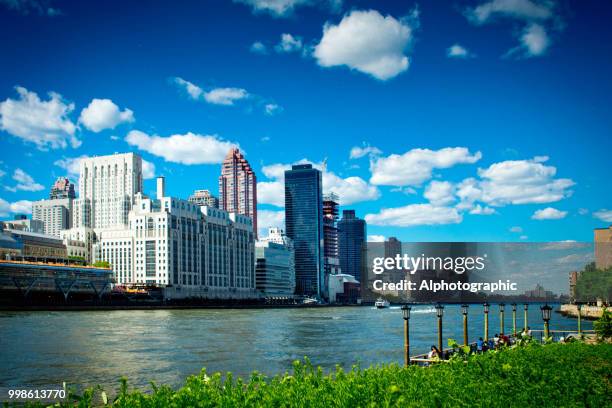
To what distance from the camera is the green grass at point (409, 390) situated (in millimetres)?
10367

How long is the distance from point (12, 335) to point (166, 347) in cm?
2190

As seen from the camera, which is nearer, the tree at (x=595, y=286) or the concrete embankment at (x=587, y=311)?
the concrete embankment at (x=587, y=311)

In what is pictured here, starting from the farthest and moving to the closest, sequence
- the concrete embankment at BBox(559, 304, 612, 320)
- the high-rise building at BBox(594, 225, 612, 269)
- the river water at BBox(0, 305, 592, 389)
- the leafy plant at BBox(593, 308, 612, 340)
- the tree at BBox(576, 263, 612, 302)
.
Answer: the high-rise building at BBox(594, 225, 612, 269) < the tree at BBox(576, 263, 612, 302) < the concrete embankment at BBox(559, 304, 612, 320) < the river water at BBox(0, 305, 592, 389) < the leafy plant at BBox(593, 308, 612, 340)

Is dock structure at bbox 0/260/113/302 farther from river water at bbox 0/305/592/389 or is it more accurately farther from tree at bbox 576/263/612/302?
tree at bbox 576/263/612/302

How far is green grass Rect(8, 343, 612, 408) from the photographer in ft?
34.0

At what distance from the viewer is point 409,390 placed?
11391 mm

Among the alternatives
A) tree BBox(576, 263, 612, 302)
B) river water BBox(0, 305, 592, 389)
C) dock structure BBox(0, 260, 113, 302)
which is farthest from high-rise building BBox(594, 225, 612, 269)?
dock structure BBox(0, 260, 113, 302)

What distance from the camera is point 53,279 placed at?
163375 mm

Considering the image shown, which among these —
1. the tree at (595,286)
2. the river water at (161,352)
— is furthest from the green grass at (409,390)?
the tree at (595,286)

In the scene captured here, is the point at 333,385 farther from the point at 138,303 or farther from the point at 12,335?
the point at 138,303

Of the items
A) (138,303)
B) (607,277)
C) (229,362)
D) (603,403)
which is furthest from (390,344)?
(138,303)

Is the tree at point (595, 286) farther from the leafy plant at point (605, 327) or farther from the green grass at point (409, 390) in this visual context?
the green grass at point (409, 390)

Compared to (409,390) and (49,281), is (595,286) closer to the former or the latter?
(49,281)

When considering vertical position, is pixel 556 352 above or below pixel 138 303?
above
